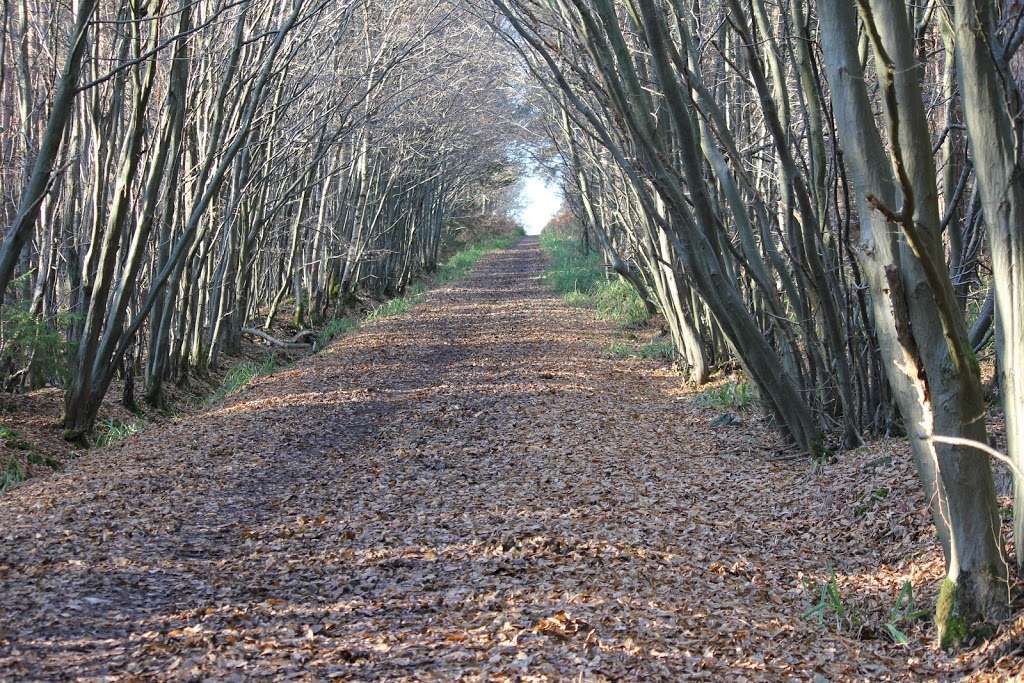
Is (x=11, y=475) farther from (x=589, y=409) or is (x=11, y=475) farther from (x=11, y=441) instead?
(x=589, y=409)

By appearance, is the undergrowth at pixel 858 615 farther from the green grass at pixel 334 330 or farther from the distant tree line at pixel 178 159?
the green grass at pixel 334 330

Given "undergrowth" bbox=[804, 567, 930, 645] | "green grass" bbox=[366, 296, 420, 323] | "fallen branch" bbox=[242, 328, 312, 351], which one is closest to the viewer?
"undergrowth" bbox=[804, 567, 930, 645]

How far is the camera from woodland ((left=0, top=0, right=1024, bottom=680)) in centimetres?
399

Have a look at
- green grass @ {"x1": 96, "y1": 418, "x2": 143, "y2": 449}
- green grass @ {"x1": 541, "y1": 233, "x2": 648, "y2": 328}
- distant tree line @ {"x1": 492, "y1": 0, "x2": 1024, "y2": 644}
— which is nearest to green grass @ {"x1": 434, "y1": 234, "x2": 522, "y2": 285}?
A: green grass @ {"x1": 541, "y1": 233, "x2": 648, "y2": 328}

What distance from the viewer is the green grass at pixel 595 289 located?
18.9 meters

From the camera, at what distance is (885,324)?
159 inches

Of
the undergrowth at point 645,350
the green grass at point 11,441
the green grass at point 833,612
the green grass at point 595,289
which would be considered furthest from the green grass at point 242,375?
the green grass at point 833,612

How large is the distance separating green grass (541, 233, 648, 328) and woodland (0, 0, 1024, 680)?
3348 millimetres

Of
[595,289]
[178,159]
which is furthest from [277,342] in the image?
[595,289]

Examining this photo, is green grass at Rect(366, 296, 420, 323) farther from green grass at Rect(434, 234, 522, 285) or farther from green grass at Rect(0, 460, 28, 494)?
green grass at Rect(0, 460, 28, 494)

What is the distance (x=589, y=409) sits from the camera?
34.6 feet

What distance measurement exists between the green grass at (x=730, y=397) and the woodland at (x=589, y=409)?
40 mm

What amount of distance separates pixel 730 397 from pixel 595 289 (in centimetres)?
1429

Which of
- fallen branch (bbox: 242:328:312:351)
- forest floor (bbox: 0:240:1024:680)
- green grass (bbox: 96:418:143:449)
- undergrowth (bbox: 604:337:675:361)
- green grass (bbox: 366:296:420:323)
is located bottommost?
forest floor (bbox: 0:240:1024:680)
